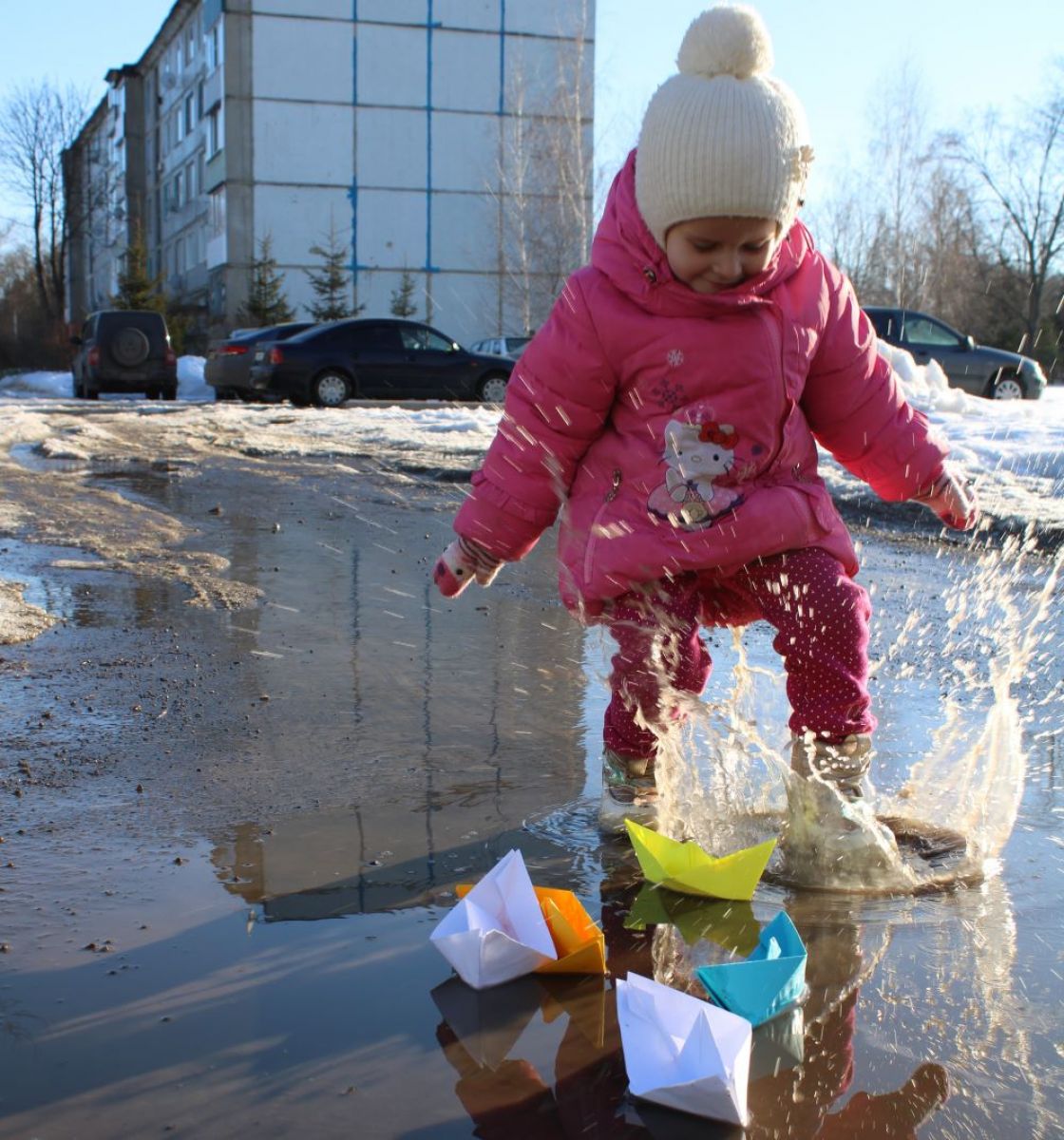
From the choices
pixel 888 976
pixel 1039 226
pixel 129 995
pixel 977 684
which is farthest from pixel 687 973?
pixel 1039 226

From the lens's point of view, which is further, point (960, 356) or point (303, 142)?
point (303, 142)

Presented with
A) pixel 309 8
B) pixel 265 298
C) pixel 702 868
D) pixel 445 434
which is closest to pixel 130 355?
pixel 445 434

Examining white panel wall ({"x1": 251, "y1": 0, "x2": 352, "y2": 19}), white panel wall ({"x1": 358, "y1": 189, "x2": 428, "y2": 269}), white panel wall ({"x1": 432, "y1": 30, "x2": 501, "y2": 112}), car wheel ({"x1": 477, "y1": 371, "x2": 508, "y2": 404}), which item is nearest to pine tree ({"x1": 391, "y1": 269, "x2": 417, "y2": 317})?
white panel wall ({"x1": 358, "y1": 189, "x2": 428, "y2": 269})

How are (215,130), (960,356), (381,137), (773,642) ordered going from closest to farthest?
(773,642), (960,356), (381,137), (215,130)

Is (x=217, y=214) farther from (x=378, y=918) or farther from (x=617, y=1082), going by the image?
(x=617, y=1082)

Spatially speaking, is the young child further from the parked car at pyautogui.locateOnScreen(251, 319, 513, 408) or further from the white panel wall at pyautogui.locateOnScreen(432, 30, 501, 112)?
the white panel wall at pyautogui.locateOnScreen(432, 30, 501, 112)

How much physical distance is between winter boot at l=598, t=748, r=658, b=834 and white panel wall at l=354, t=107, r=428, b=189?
41456 mm

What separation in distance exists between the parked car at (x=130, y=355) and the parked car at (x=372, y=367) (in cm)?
600

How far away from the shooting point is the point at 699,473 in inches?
107

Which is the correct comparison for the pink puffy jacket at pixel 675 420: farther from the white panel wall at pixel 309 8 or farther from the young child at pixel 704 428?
the white panel wall at pixel 309 8

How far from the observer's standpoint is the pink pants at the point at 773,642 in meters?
2.67

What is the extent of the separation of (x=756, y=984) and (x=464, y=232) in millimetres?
42314

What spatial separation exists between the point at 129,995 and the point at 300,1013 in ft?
0.90

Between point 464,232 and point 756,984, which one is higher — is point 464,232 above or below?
above
